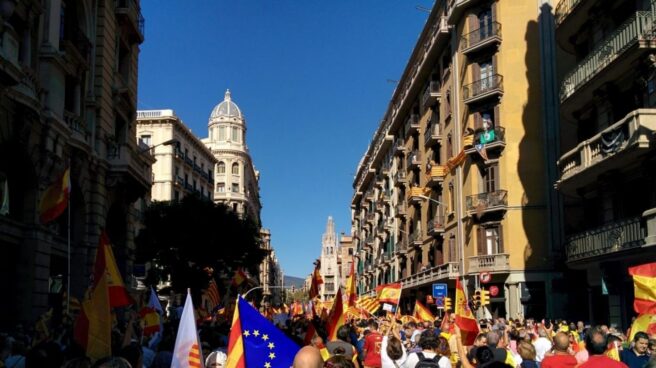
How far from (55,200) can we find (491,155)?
79.2 ft

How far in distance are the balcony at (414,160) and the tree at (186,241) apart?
14.8 metres

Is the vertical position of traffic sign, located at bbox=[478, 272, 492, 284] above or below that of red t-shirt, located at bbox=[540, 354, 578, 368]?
above

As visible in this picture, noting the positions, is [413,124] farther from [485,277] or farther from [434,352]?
[434,352]

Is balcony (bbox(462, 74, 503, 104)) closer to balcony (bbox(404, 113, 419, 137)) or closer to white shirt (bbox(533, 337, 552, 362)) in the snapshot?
balcony (bbox(404, 113, 419, 137))

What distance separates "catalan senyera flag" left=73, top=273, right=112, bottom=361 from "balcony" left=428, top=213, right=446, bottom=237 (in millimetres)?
35641

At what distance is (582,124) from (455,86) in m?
13.7

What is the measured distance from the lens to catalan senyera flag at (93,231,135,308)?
31.8 ft

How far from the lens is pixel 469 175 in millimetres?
37531

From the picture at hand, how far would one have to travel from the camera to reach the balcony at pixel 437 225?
4334 centimetres

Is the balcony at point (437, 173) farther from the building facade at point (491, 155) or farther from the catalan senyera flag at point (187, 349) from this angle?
the catalan senyera flag at point (187, 349)

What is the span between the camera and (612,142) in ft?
69.5

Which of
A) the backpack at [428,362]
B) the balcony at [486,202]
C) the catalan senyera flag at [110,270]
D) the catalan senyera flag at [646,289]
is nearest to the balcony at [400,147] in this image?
the balcony at [486,202]

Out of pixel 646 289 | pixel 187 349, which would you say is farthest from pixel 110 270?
pixel 646 289

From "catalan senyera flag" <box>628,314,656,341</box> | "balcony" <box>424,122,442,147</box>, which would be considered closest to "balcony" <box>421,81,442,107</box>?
"balcony" <box>424,122,442,147</box>
